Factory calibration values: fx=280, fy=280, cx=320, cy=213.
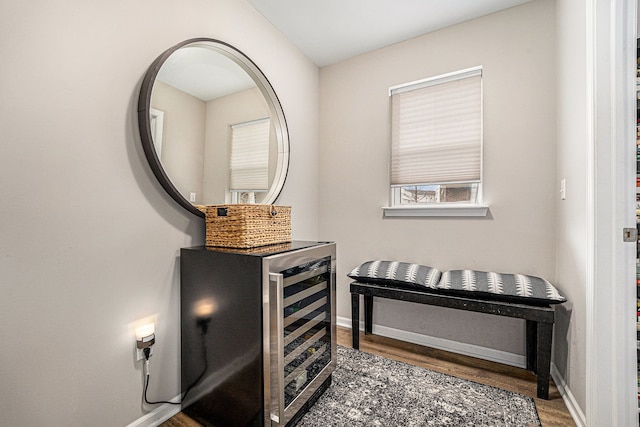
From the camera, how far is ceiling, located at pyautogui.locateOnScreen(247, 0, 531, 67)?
6.40ft

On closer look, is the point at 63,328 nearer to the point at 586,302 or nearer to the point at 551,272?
the point at 586,302

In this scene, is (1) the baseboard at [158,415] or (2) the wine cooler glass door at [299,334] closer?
(2) the wine cooler glass door at [299,334]

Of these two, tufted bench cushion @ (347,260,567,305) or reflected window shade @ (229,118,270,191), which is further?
reflected window shade @ (229,118,270,191)

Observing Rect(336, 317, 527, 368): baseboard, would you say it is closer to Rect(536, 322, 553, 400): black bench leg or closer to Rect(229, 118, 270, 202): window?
Rect(536, 322, 553, 400): black bench leg

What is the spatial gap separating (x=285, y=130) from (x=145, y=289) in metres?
1.47

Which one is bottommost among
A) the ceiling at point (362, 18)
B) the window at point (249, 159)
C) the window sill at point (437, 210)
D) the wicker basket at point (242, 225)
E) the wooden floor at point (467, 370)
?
the wooden floor at point (467, 370)

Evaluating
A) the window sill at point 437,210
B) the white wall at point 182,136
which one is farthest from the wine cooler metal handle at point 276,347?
the window sill at point 437,210

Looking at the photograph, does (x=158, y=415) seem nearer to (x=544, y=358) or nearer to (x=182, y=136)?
(x=182, y=136)

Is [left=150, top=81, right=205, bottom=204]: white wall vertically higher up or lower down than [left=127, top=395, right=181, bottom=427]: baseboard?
higher up

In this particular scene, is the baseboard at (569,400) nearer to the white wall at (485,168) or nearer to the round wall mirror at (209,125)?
the white wall at (485,168)

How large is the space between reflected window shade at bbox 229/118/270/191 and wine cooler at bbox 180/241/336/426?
23.0 inches

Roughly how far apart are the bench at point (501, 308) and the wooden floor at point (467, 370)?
0.08 meters

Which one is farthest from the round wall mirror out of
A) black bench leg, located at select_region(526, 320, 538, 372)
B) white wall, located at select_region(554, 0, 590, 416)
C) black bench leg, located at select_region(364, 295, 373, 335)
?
black bench leg, located at select_region(526, 320, 538, 372)

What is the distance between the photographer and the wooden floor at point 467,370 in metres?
1.42
